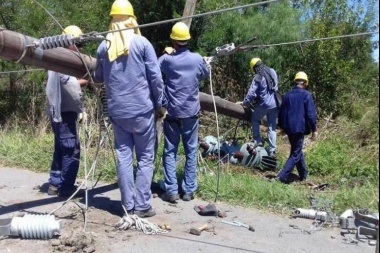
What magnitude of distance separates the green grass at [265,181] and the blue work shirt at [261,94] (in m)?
1.05

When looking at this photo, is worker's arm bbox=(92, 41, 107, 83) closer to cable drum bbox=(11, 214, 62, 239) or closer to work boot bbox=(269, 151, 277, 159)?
cable drum bbox=(11, 214, 62, 239)

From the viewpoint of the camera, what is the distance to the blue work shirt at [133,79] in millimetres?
5961

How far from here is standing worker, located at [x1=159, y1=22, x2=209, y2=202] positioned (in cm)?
697

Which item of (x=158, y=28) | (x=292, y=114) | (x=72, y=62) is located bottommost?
(x=292, y=114)

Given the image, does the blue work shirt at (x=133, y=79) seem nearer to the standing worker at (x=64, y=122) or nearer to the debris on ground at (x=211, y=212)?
the standing worker at (x=64, y=122)

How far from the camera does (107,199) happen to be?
23.1ft

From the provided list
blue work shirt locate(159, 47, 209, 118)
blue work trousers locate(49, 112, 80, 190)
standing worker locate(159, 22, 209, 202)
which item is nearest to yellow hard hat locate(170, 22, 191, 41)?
standing worker locate(159, 22, 209, 202)

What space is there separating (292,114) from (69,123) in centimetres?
339

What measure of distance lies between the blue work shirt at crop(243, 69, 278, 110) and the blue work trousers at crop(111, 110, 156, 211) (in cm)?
452

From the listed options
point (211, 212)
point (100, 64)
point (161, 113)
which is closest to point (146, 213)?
point (211, 212)

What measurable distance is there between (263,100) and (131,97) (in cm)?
492

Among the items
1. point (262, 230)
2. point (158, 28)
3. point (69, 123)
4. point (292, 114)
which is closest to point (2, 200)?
point (69, 123)

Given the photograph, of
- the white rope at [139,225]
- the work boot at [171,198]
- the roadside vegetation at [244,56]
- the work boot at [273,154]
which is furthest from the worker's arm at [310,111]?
the white rope at [139,225]

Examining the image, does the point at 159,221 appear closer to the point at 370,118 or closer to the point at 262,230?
the point at 262,230
